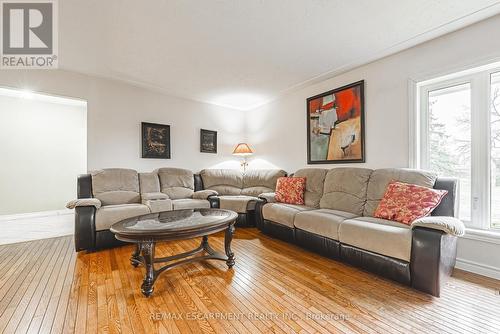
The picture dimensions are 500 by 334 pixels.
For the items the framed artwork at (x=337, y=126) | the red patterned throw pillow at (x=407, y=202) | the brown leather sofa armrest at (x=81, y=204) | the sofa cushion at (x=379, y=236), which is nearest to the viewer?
the sofa cushion at (x=379, y=236)

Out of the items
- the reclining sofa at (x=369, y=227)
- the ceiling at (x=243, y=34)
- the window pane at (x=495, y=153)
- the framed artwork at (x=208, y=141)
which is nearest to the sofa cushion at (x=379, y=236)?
the reclining sofa at (x=369, y=227)

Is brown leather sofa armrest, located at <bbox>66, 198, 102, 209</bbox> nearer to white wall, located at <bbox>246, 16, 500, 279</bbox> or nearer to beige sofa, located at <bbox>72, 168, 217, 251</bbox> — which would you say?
beige sofa, located at <bbox>72, 168, 217, 251</bbox>

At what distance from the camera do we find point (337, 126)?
11.6ft

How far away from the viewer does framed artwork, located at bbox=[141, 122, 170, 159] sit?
412 centimetres

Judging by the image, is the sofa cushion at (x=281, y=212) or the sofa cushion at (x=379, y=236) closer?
the sofa cushion at (x=379, y=236)

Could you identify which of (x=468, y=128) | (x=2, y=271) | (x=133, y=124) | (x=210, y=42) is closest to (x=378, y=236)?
(x=468, y=128)

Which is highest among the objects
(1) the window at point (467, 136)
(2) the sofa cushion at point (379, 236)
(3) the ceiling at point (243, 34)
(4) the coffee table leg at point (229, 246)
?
(3) the ceiling at point (243, 34)

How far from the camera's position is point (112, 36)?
2516 mm

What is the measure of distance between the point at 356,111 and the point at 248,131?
276 cm

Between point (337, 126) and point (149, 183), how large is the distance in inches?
127

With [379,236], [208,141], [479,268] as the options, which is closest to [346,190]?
[379,236]

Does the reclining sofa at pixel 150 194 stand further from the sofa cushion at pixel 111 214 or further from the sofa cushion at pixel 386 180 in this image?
the sofa cushion at pixel 386 180

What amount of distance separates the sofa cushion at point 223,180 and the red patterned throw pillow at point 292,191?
1.14m

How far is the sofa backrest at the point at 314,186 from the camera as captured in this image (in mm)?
3392
